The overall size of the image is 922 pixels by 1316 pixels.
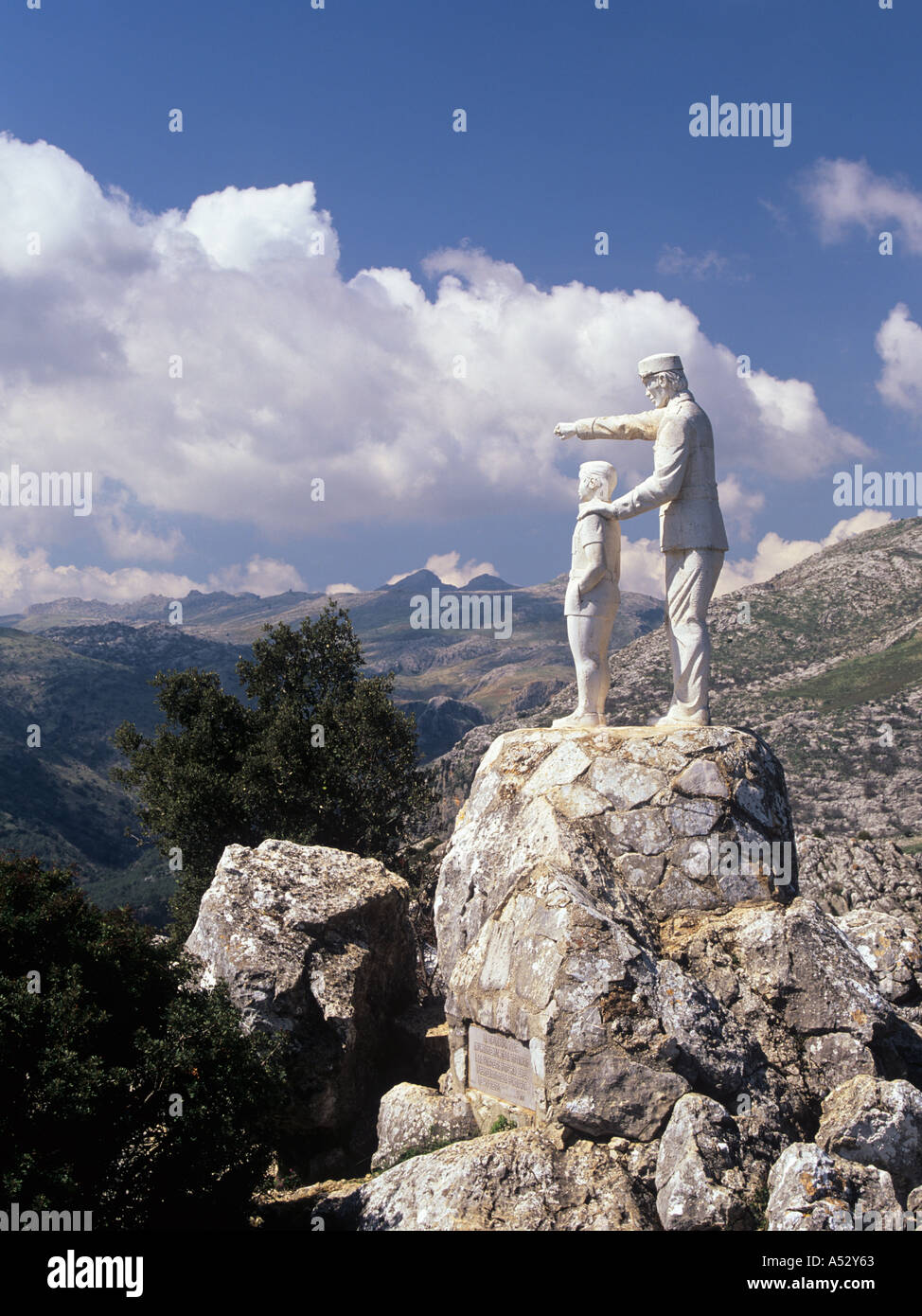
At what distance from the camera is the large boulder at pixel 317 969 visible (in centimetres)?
1534

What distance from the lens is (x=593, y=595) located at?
54.0 feet

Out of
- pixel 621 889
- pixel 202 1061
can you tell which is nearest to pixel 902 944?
pixel 621 889

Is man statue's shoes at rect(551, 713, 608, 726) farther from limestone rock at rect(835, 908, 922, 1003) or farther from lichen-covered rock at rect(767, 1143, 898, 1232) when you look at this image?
lichen-covered rock at rect(767, 1143, 898, 1232)

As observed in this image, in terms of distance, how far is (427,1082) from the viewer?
1684cm

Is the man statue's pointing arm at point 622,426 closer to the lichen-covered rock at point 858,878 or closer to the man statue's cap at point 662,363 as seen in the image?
the man statue's cap at point 662,363

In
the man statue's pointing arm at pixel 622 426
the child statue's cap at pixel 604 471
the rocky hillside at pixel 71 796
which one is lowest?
the rocky hillside at pixel 71 796

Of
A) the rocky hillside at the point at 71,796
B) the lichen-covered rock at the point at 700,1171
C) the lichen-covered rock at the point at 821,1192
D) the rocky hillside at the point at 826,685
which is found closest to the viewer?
the lichen-covered rock at the point at 821,1192

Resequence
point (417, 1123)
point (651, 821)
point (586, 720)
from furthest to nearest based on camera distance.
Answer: point (586, 720), point (651, 821), point (417, 1123)

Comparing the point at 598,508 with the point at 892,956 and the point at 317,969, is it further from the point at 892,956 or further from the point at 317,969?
the point at 892,956

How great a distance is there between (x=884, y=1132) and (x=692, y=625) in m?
7.45

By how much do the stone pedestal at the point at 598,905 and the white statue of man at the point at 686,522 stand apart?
99 centimetres

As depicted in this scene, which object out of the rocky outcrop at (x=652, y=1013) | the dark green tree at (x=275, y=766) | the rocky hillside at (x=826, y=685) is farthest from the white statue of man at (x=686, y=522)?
the rocky hillside at (x=826, y=685)

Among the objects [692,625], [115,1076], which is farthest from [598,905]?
[115,1076]

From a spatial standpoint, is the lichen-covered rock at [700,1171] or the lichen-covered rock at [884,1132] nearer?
the lichen-covered rock at [700,1171]
